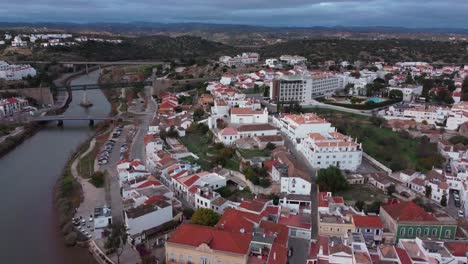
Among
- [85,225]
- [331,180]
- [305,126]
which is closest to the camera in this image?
[85,225]

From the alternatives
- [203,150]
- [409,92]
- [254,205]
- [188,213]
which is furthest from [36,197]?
[409,92]

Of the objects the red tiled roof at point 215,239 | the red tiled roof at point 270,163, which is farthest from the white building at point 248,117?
the red tiled roof at point 215,239

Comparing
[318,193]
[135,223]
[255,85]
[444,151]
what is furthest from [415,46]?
[135,223]

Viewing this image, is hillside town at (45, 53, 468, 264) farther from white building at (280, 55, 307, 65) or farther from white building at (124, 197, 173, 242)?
white building at (280, 55, 307, 65)

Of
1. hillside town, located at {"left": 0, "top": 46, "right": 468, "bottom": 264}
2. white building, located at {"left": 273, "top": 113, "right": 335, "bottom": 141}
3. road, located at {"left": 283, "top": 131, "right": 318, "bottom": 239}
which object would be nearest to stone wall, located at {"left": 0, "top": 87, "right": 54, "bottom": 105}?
hillside town, located at {"left": 0, "top": 46, "right": 468, "bottom": 264}

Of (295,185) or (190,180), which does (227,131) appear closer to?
(190,180)

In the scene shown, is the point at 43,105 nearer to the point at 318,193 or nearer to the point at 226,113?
the point at 226,113
